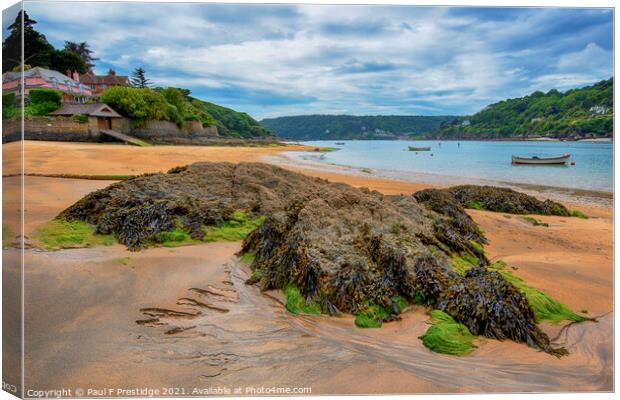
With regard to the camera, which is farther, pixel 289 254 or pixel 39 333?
pixel 289 254

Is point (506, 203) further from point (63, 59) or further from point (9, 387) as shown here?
Answer: point (9, 387)

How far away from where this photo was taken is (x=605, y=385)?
2828 millimetres

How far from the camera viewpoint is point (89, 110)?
6598 millimetres

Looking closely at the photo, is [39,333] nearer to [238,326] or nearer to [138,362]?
[138,362]

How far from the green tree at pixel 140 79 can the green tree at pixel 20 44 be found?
1.04m

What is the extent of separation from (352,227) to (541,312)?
1834 millimetres

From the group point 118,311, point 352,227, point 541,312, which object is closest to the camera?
point 118,311

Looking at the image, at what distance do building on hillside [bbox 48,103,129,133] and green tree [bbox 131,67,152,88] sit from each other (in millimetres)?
1631

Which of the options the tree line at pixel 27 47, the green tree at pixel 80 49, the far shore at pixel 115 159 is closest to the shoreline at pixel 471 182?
the far shore at pixel 115 159

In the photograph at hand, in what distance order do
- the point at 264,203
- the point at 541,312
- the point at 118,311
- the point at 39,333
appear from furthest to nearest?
the point at 264,203 → the point at 541,312 → the point at 118,311 → the point at 39,333

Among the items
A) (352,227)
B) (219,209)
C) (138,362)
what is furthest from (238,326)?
(219,209)

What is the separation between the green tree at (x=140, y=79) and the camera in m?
4.02

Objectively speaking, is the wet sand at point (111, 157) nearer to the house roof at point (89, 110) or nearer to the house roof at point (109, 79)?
the house roof at point (89, 110)

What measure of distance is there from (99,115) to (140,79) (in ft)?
11.0
